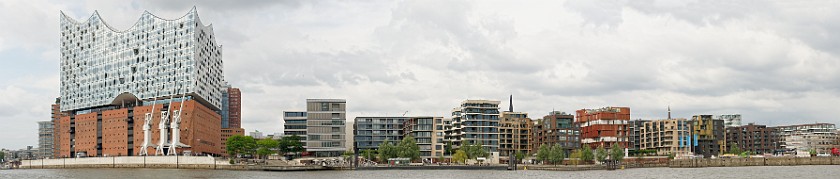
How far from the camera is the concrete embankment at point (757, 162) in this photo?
188 m

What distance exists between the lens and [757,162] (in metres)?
193

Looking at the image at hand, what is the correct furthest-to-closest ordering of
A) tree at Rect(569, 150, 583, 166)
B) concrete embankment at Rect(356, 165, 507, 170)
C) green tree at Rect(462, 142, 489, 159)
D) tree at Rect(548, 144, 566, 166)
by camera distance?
tree at Rect(569, 150, 583, 166)
green tree at Rect(462, 142, 489, 159)
tree at Rect(548, 144, 566, 166)
concrete embankment at Rect(356, 165, 507, 170)

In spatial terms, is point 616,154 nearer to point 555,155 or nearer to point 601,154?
point 601,154

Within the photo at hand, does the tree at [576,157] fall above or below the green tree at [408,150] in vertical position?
below

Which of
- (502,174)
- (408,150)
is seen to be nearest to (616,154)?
(408,150)

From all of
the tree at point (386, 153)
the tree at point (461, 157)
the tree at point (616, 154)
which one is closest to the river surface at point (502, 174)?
the tree at point (616, 154)

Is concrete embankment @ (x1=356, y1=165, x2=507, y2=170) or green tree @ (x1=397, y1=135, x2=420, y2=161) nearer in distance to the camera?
concrete embankment @ (x1=356, y1=165, x2=507, y2=170)

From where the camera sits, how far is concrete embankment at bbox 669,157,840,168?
18766 cm

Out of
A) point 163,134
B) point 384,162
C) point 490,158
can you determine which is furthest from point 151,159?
point 490,158

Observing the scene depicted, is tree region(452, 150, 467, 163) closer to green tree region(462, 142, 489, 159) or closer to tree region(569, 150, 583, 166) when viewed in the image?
green tree region(462, 142, 489, 159)

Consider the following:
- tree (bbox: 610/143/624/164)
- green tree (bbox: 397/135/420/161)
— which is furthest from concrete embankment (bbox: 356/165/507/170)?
tree (bbox: 610/143/624/164)

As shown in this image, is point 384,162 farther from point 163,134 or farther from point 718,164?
point 718,164

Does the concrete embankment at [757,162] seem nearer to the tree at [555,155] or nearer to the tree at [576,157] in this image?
the tree at [576,157]

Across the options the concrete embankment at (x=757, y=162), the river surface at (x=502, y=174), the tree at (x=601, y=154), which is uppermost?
the tree at (x=601, y=154)
